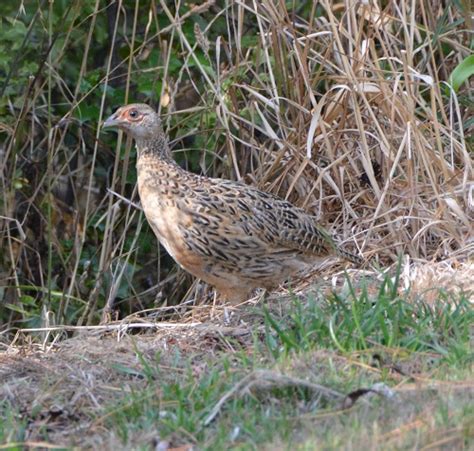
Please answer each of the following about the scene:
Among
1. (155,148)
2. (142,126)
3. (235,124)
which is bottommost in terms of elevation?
(235,124)

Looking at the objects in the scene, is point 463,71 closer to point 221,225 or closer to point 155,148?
point 221,225

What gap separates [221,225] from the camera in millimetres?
6574

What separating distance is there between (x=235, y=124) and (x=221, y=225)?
117 cm

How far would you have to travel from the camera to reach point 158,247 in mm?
8320

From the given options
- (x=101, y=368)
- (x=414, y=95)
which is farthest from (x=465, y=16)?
(x=101, y=368)

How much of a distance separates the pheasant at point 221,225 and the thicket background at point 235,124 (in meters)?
0.43

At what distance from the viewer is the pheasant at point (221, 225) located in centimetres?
657

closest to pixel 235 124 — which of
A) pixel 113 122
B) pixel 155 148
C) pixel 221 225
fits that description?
pixel 155 148

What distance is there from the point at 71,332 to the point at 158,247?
126 centimetres

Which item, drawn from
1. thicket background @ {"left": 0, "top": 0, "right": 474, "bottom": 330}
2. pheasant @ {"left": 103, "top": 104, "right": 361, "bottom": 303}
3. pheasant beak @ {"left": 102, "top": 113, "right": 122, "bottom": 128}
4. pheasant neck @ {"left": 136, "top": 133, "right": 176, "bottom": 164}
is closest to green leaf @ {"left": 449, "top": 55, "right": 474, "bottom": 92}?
thicket background @ {"left": 0, "top": 0, "right": 474, "bottom": 330}

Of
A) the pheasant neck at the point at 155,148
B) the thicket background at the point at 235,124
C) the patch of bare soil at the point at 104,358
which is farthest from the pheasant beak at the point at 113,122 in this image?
the patch of bare soil at the point at 104,358

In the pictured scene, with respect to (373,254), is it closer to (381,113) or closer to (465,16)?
(381,113)

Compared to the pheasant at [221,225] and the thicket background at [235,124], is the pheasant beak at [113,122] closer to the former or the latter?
the pheasant at [221,225]

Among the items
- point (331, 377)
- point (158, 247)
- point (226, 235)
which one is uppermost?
point (331, 377)
